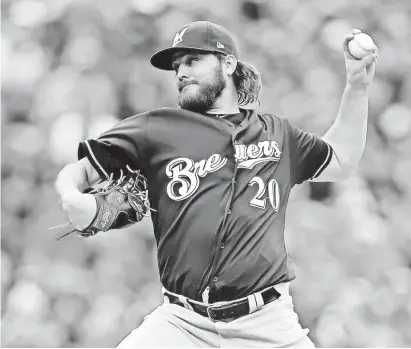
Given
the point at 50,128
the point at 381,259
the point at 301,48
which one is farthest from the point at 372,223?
the point at 50,128

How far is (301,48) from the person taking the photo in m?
4.18

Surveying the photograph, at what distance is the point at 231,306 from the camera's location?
5.97 feet

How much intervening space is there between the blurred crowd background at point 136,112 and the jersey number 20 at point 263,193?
172 centimetres

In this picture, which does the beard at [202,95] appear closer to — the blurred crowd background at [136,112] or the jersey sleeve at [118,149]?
the jersey sleeve at [118,149]

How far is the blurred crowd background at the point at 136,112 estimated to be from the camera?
362 cm

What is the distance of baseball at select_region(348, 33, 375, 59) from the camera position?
2002mm

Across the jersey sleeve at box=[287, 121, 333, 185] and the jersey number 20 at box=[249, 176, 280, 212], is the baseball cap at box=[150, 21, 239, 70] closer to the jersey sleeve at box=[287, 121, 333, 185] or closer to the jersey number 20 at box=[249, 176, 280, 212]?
the jersey sleeve at box=[287, 121, 333, 185]

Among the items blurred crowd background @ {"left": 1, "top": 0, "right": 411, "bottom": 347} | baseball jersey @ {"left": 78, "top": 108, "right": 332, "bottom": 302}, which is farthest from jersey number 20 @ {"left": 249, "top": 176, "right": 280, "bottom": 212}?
blurred crowd background @ {"left": 1, "top": 0, "right": 411, "bottom": 347}

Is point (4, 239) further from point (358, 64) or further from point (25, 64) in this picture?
point (358, 64)

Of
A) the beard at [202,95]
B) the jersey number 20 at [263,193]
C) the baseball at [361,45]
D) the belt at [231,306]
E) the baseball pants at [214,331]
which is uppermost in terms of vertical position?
the baseball at [361,45]

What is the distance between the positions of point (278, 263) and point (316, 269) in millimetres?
1892

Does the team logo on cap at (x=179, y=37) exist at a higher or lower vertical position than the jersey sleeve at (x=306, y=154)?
higher

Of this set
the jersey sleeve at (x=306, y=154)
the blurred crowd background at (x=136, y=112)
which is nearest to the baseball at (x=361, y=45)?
the jersey sleeve at (x=306, y=154)

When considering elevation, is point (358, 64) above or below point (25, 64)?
below
